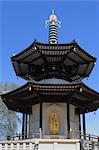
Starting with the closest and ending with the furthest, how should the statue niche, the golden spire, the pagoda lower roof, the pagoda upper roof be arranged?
1. the pagoda lower roof
2. the statue niche
3. the pagoda upper roof
4. the golden spire

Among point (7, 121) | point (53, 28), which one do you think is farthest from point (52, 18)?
point (7, 121)

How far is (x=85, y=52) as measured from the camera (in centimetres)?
1984

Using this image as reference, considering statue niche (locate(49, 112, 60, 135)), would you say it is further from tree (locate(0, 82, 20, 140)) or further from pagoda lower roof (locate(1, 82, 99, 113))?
tree (locate(0, 82, 20, 140))

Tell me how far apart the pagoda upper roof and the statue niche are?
2715 millimetres

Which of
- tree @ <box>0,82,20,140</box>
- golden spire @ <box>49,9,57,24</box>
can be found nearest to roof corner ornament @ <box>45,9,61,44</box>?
golden spire @ <box>49,9,57,24</box>

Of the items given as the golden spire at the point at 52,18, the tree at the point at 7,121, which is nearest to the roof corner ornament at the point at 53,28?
the golden spire at the point at 52,18

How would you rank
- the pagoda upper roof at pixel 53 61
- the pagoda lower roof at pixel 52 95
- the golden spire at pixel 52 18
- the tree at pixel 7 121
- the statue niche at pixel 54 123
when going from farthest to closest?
the tree at pixel 7 121 → the golden spire at pixel 52 18 → the pagoda upper roof at pixel 53 61 → the statue niche at pixel 54 123 → the pagoda lower roof at pixel 52 95

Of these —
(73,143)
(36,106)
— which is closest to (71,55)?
(36,106)

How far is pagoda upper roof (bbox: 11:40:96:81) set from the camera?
19.4 meters

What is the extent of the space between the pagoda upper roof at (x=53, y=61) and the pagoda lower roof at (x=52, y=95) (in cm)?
118

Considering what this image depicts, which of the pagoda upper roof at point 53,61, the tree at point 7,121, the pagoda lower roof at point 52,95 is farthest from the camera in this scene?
the tree at point 7,121

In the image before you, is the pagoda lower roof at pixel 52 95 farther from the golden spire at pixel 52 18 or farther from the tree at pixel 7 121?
the tree at pixel 7 121

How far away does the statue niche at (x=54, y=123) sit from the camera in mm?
18969

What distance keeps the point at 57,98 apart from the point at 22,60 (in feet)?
11.9
